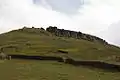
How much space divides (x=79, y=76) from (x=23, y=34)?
56683mm

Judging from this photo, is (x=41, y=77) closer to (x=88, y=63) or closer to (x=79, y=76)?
(x=79, y=76)

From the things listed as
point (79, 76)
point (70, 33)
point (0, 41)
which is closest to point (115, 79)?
point (79, 76)

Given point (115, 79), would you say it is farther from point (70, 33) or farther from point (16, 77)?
point (70, 33)

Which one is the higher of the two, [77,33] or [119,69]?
[77,33]

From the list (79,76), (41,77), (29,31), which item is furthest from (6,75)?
(29,31)

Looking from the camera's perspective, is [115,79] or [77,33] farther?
[77,33]

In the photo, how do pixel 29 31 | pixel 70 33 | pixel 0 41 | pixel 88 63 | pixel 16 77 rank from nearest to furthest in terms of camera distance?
pixel 16 77 < pixel 88 63 < pixel 0 41 < pixel 29 31 < pixel 70 33

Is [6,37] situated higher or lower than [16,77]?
higher

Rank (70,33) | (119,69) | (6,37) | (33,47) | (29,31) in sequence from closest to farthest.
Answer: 1. (119,69)
2. (33,47)
3. (6,37)
4. (29,31)
5. (70,33)

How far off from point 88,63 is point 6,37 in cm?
4749

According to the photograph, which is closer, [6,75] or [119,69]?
[6,75]

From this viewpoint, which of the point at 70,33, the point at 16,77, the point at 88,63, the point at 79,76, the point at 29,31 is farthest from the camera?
the point at 70,33

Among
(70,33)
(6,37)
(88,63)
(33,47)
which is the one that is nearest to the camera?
(88,63)

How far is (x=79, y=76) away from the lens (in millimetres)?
20812
